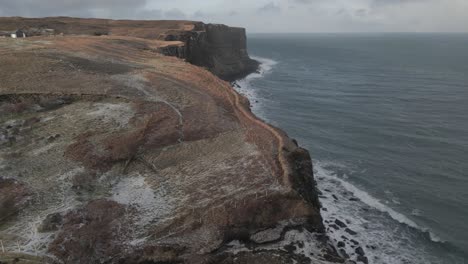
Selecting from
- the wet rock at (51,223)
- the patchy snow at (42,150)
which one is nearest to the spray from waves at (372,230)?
the wet rock at (51,223)

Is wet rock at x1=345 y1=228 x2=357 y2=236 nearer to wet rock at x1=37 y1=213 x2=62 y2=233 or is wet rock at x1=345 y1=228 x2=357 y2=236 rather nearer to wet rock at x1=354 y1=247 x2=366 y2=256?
wet rock at x1=354 y1=247 x2=366 y2=256

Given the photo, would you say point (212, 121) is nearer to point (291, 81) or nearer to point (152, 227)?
point (152, 227)

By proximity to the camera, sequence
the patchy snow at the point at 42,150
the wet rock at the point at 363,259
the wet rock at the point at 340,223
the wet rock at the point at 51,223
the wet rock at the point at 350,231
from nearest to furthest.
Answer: the wet rock at the point at 51,223, the wet rock at the point at 363,259, the patchy snow at the point at 42,150, the wet rock at the point at 350,231, the wet rock at the point at 340,223

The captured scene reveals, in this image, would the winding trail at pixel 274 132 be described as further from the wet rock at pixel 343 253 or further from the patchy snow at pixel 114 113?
the patchy snow at pixel 114 113

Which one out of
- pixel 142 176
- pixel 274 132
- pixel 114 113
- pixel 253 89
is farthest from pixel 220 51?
pixel 142 176

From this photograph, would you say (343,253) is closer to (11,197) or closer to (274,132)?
(274,132)

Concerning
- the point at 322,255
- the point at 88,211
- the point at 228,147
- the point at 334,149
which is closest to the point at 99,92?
the point at 228,147
